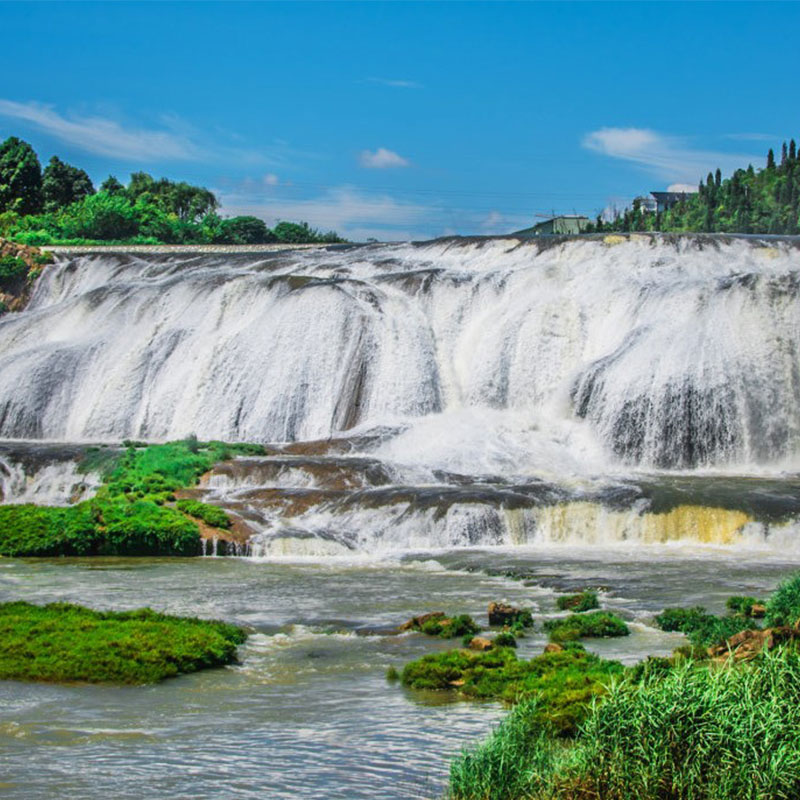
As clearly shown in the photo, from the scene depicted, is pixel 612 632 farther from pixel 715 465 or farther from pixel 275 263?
pixel 275 263

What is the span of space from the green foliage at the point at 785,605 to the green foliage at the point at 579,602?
167 inches

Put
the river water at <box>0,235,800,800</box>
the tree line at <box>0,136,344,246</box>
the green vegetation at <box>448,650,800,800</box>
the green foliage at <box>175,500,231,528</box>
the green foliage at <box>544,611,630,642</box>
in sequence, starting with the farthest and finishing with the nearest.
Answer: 1. the tree line at <box>0,136,344,246</box>
2. the green foliage at <box>175,500,231,528</box>
3. the green foliage at <box>544,611,630,642</box>
4. the river water at <box>0,235,800,800</box>
5. the green vegetation at <box>448,650,800,800</box>

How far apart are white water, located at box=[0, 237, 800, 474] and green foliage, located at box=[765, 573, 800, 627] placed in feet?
56.2

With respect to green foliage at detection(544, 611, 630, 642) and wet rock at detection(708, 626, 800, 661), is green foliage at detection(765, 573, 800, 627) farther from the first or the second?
green foliage at detection(544, 611, 630, 642)

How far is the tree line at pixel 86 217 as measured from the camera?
73750mm

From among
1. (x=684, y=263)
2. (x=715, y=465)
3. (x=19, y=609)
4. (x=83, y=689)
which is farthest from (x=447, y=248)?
(x=83, y=689)

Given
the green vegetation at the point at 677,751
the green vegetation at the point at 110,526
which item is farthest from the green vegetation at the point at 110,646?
the green vegetation at the point at 110,526

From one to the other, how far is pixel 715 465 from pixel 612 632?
17.2 meters

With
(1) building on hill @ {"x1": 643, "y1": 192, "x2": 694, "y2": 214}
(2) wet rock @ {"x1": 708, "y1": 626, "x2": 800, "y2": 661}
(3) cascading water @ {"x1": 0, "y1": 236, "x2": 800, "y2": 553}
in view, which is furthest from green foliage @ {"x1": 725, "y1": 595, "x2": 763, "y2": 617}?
(1) building on hill @ {"x1": 643, "y1": 192, "x2": 694, "y2": 214}

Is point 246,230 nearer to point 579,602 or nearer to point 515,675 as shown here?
point 579,602

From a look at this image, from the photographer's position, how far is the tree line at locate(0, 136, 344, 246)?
7375 cm

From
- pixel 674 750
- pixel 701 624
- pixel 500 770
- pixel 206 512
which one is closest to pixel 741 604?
pixel 701 624

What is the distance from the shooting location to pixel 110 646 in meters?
16.8

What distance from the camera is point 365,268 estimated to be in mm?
50188
